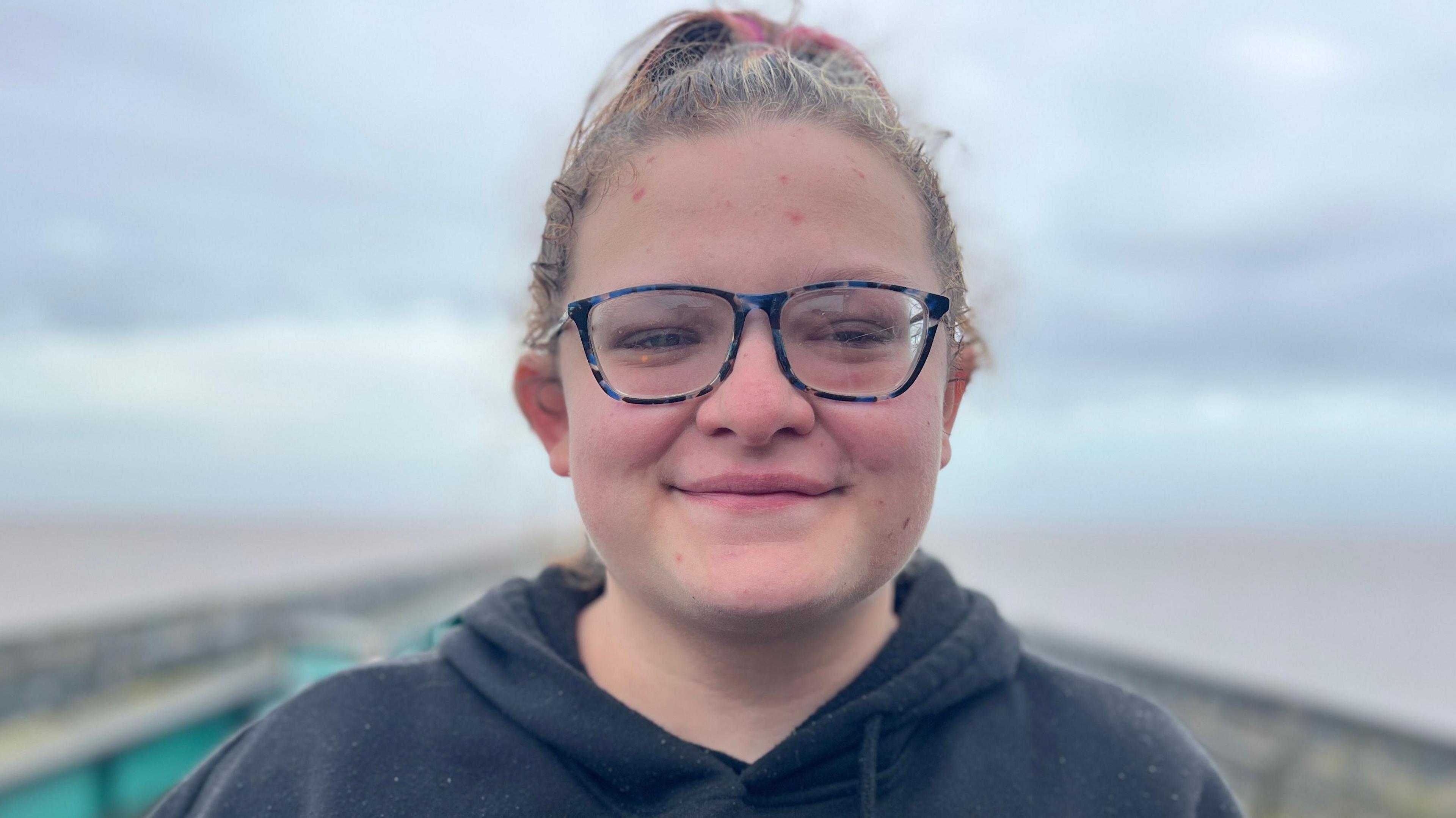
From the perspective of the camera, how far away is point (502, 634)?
6.33ft

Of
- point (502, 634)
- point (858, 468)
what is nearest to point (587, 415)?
point (858, 468)

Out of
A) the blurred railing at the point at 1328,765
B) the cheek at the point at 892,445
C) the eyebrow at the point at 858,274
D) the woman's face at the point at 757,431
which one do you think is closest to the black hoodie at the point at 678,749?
the woman's face at the point at 757,431

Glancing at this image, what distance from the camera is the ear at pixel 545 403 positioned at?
1.91 m

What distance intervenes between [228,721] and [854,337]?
5297 millimetres

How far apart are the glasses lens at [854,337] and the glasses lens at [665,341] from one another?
0.38 ft

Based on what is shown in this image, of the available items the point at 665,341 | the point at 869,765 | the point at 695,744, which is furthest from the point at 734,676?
the point at 665,341

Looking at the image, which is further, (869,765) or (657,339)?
(869,765)

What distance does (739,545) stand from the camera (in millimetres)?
1501

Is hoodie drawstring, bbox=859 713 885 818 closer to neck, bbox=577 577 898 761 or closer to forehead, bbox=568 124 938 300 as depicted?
neck, bbox=577 577 898 761

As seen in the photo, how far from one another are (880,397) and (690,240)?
1.39ft

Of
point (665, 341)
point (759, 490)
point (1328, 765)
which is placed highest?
point (665, 341)

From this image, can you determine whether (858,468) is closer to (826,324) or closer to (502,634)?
(826,324)

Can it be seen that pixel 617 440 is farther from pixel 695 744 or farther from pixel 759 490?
pixel 695 744

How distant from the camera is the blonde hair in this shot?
1.72m
